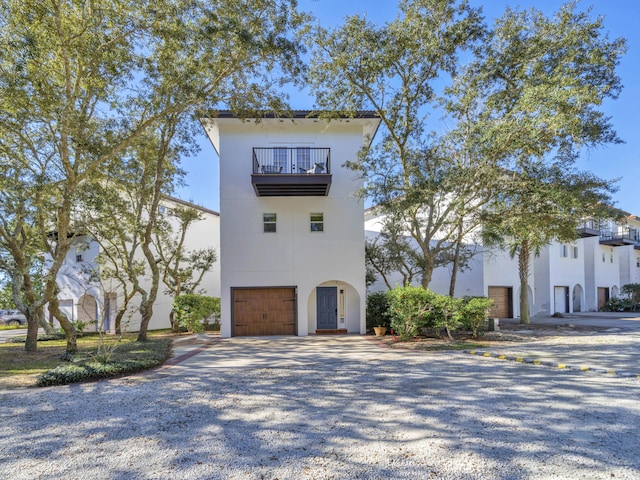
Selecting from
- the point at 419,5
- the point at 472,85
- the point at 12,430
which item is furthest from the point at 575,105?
the point at 12,430

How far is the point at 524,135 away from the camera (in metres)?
10.7

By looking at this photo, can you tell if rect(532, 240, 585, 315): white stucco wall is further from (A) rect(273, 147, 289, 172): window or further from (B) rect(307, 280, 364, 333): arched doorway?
(A) rect(273, 147, 289, 172): window

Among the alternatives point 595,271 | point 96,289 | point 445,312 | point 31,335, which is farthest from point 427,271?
point 595,271

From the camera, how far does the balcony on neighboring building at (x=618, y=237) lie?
28.8 meters

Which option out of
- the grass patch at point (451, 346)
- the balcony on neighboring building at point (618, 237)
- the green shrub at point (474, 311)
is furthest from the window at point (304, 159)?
the balcony on neighboring building at point (618, 237)

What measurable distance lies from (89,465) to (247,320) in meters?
11.8

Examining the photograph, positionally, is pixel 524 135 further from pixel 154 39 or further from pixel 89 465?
pixel 89 465

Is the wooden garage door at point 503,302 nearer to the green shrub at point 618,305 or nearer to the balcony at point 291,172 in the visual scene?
the green shrub at point 618,305

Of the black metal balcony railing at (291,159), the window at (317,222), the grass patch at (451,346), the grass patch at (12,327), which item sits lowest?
the grass patch at (12,327)

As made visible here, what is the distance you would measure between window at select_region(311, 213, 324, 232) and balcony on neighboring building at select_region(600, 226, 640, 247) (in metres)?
25.1

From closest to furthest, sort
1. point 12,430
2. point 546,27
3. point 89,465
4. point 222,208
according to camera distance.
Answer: point 89,465 < point 12,430 < point 546,27 < point 222,208

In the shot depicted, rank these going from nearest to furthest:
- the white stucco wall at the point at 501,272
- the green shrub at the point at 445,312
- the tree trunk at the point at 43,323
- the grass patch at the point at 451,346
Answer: the grass patch at the point at 451,346 < the green shrub at the point at 445,312 < the tree trunk at the point at 43,323 < the white stucco wall at the point at 501,272

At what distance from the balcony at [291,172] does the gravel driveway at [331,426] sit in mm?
8062

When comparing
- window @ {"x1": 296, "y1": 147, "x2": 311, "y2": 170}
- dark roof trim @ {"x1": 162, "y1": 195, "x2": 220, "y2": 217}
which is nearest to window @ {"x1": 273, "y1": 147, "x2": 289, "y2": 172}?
window @ {"x1": 296, "y1": 147, "x2": 311, "y2": 170}
